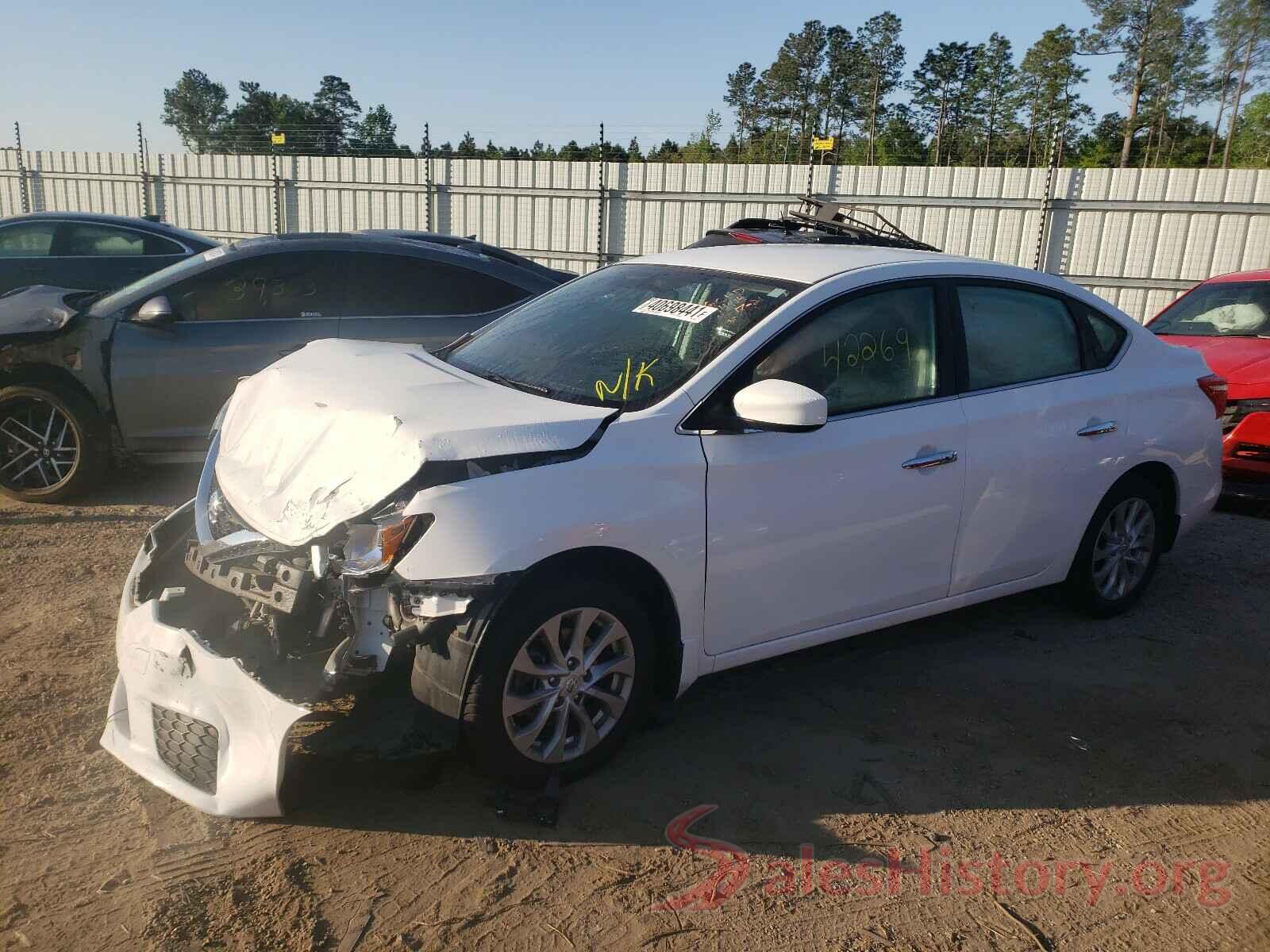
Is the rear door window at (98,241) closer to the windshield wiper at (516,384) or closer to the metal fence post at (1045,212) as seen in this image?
the windshield wiper at (516,384)

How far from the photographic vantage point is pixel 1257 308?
7.93 m

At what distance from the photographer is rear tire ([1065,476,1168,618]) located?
479cm

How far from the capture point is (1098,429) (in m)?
4.57

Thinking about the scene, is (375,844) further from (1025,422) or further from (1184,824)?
(1025,422)

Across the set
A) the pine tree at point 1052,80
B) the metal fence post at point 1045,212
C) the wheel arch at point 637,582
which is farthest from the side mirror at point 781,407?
the pine tree at point 1052,80

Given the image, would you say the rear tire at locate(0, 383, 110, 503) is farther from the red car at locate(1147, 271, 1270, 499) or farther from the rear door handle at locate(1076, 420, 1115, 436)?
the red car at locate(1147, 271, 1270, 499)

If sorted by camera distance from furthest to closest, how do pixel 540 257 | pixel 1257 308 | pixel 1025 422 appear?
pixel 540 257 → pixel 1257 308 → pixel 1025 422

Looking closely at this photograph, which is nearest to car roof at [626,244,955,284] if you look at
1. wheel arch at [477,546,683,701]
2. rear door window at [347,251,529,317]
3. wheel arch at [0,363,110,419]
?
wheel arch at [477,546,683,701]

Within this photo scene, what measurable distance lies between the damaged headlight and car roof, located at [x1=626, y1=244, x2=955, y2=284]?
179cm

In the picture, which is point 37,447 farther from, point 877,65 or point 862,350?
point 877,65

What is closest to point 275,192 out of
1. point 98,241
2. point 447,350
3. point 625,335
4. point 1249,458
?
point 98,241

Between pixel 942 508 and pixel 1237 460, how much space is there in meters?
4.20

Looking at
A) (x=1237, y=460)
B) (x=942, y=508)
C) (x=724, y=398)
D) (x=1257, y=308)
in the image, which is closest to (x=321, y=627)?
(x=724, y=398)

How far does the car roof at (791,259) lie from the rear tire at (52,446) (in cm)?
A: 351
